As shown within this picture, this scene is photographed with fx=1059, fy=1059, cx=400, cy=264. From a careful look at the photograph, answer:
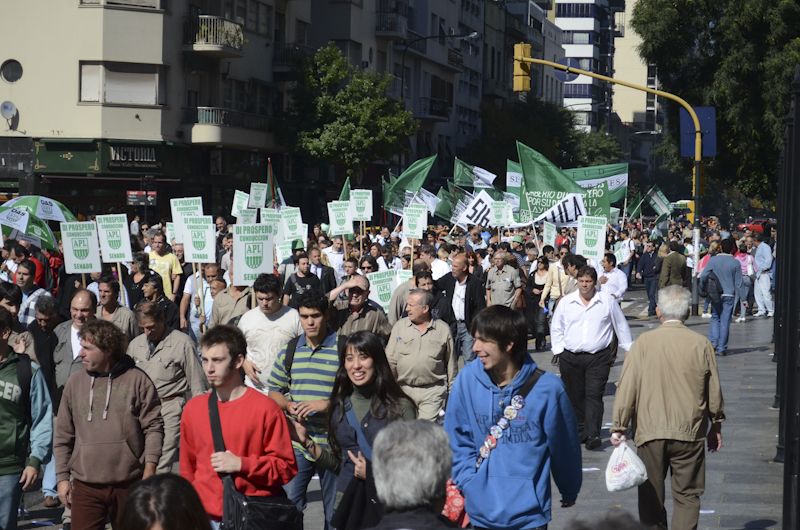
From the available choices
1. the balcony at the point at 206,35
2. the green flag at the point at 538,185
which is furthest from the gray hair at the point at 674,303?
the balcony at the point at 206,35

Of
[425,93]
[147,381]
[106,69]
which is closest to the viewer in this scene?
[147,381]

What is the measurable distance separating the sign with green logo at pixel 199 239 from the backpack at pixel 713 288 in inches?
320

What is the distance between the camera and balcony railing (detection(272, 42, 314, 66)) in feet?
137

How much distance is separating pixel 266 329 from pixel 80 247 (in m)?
5.45

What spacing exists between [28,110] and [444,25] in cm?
3272

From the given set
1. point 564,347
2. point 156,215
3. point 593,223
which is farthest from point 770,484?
point 156,215

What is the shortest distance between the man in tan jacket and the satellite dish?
31.0 metres

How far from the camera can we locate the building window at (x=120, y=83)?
1326 inches

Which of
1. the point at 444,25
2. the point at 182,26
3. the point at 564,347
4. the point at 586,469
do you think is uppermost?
the point at 444,25

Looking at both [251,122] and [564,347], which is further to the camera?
[251,122]

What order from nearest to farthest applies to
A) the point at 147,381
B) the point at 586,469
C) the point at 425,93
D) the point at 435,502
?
the point at 435,502 → the point at 147,381 → the point at 586,469 → the point at 425,93

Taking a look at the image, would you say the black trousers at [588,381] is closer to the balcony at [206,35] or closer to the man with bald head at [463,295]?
the man with bald head at [463,295]

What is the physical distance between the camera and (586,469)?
364 inches

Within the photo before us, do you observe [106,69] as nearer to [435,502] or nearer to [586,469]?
[586,469]
